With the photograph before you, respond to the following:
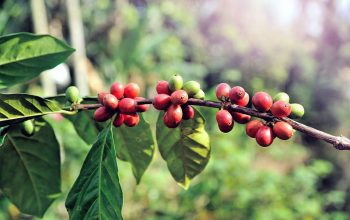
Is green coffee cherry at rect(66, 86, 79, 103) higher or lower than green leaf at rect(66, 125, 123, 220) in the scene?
higher

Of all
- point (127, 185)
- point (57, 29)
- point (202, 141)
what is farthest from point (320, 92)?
point (202, 141)

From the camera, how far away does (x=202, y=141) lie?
1194mm

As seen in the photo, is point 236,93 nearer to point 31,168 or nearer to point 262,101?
point 262,101

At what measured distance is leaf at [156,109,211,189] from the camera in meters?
1.19

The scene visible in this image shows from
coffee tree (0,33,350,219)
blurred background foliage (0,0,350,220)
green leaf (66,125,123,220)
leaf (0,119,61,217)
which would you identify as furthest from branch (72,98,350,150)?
blurred background foliage (0,0,350,220)

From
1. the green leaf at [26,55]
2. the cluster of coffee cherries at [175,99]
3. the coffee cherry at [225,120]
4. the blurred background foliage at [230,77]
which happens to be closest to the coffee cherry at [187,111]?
the cluster of coffee cherries at [175,99]

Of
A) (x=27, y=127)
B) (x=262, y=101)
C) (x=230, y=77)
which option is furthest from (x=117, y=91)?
(x=230, y=77)

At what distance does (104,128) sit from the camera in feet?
3.61

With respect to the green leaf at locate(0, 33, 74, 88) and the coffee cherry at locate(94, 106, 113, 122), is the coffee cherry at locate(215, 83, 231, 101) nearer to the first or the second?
the coffee cherry at locate(94, 106, 113, 122)

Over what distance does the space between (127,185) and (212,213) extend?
0.99 metres

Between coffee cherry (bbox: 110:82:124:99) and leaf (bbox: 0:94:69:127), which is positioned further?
coffee cherry (bbox: 110:82:124:99)

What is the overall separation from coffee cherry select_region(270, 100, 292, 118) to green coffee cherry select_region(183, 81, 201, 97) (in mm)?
187

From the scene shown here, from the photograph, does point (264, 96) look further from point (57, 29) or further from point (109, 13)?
point (109, 13)

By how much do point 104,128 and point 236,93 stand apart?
367mm
